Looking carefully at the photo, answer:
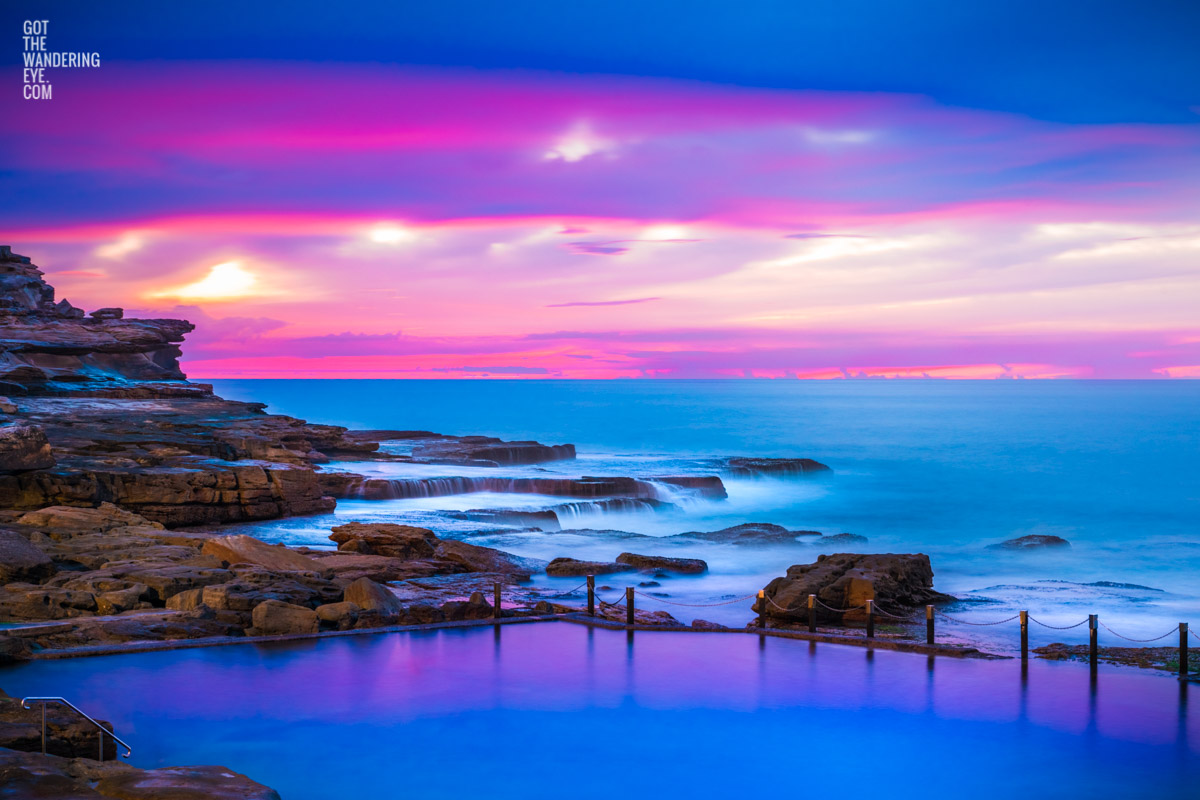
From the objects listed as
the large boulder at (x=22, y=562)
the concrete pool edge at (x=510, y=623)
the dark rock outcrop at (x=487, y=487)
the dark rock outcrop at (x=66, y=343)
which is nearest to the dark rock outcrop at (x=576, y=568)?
the concrete pool edge at (x=510, y=623)

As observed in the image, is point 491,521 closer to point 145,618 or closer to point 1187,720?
point 145,618

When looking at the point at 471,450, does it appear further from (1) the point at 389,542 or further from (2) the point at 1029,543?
(2) the point at 1029,543

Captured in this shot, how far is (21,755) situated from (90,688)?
412cm

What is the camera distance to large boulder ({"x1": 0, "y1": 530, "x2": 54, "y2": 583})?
53.8 ft

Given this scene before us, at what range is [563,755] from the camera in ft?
33.2

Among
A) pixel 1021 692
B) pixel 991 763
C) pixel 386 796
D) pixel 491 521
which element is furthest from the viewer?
pixel 491 521

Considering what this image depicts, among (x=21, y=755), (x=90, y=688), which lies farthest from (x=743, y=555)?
(x=21, y=755)

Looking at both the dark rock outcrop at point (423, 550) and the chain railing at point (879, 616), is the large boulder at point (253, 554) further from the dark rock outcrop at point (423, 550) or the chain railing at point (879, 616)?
the chain railing at point (879, 616)

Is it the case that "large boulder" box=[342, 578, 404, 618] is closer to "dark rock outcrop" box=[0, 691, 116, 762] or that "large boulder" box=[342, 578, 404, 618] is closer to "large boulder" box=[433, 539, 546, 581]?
"large boulder" box=[433, 539, 546, 581]

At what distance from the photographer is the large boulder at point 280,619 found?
14.6 m

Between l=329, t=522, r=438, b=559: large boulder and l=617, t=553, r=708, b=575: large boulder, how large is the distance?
525 cm

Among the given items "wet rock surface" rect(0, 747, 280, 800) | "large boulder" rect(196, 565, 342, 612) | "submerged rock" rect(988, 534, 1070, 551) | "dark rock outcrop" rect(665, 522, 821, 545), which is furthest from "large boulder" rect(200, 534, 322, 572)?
"submerged rock" rect(988, 534, 1070, 551)

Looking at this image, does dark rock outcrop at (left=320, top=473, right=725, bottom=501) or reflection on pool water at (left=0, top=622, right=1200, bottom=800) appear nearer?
reflection on pool water at (left=0, top=622, right=1200, bottom=800)

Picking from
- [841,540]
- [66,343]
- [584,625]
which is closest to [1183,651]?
[584,625]
